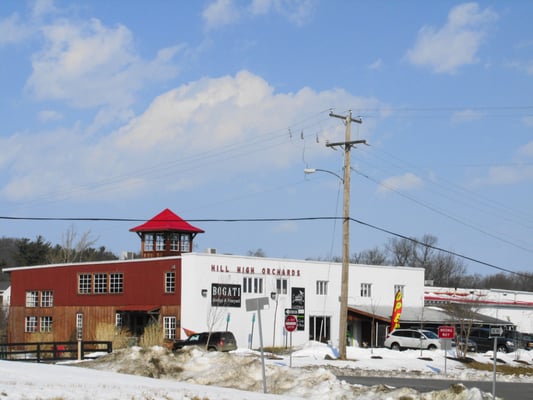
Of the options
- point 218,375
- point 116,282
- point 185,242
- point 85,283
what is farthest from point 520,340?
Answer: point 218,375

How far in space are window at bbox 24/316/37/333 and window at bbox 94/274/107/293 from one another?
6.79 metres

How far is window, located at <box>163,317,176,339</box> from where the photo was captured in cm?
5502

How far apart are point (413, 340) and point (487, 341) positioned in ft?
23.6

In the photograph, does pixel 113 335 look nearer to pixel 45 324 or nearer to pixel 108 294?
pixel 108 294

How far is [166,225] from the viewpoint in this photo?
58.9 m

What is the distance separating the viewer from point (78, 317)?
60.7 m

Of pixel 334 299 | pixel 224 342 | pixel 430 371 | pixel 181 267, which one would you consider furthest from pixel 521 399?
pixel 334 299

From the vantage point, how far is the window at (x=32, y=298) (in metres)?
64.1

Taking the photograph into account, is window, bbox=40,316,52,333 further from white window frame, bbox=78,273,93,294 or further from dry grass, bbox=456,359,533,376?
dry grass, bbox=456,359,533,376

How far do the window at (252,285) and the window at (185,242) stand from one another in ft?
17.5

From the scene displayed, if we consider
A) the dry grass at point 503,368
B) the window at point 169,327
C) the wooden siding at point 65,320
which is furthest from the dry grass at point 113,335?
the dry grass at point 503,368

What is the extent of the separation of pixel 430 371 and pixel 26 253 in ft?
262

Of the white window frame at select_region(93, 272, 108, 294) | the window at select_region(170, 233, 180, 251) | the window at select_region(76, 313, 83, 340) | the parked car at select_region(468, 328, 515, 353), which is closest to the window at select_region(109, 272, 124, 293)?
the white window frame at select_region(93, 272, 108, 294)

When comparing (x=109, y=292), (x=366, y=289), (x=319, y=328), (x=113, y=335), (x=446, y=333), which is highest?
(x=366, y=289)
